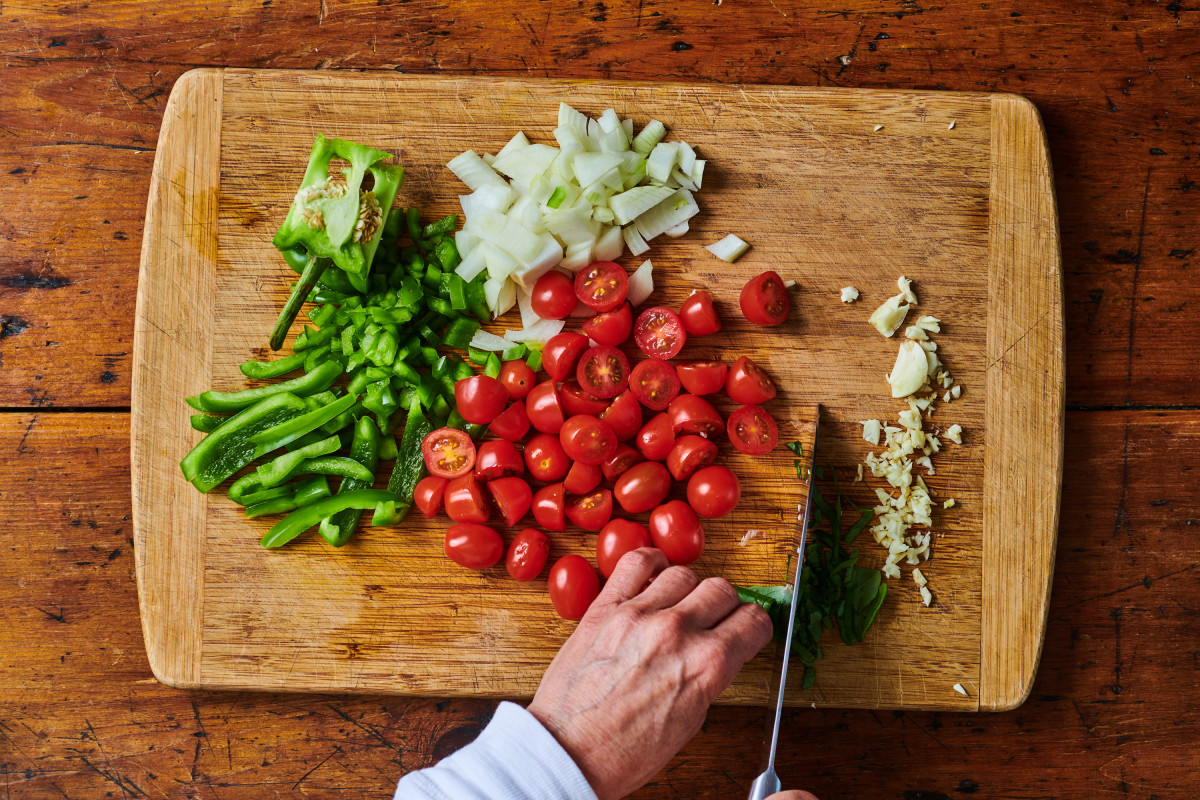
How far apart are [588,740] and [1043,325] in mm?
1647

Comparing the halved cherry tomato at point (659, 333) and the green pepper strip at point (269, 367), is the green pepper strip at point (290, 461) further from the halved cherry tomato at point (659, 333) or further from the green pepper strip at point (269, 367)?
the halved cherry tomato at point (659, 333)

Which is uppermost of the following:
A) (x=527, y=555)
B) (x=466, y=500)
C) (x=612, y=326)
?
(x=612, y=326)

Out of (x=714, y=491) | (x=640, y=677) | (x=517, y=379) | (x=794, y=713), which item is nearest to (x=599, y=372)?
(x=517, y=379)

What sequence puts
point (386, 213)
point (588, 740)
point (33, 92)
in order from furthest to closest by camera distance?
1. point (33, 92)
2. point (386, 213)
3. point (588, 740)

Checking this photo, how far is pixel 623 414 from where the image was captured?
7.02 feet

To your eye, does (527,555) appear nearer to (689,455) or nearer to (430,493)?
(430,493)

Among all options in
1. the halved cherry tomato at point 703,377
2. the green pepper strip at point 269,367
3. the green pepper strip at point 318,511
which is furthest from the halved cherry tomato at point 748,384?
the green pepper strip at point 269,367

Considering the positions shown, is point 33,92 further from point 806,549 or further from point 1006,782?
point 1006,782

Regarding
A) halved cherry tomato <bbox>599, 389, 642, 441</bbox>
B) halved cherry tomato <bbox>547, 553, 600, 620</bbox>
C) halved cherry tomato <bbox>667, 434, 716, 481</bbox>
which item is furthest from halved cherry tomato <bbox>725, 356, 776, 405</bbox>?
Answer: halved cherry tomato <bbox>547, 553, 600, 620</bbox>

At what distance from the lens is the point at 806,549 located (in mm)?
2143

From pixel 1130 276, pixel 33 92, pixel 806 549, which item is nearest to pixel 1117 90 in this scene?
pixel 1130 276

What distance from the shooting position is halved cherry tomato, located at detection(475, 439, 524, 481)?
2150 mm

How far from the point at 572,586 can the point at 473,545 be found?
288mm

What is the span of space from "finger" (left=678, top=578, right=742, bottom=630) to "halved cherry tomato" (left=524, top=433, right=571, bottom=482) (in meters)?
0.53
